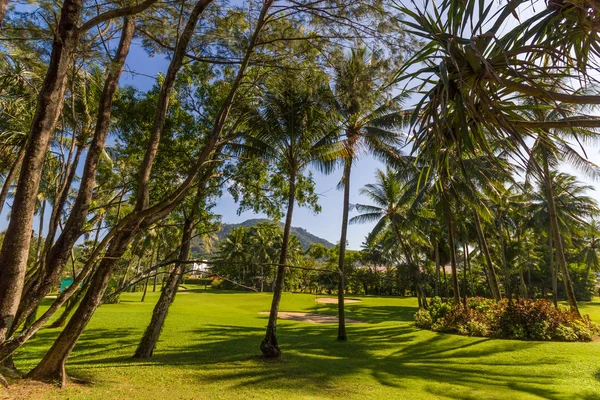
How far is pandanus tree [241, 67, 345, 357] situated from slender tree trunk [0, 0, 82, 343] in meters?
4.80

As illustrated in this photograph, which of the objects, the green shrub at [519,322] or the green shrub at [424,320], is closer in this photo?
the green shrub at [519,322]

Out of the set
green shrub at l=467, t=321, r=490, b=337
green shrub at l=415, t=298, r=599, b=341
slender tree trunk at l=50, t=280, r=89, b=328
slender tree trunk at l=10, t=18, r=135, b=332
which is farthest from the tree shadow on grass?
slender tree trunk at l=10, t=18, r=135, b=332

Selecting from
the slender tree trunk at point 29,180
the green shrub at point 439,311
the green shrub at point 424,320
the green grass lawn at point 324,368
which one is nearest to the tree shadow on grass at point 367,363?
the green grass lawn at point 324,368

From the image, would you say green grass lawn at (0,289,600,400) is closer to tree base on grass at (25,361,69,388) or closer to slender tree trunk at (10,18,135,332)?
tree base on grass at (25,361,69,388)

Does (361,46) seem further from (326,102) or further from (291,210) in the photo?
(291,210)

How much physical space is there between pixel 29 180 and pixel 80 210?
1922 mm

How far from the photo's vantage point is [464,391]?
6617 mm

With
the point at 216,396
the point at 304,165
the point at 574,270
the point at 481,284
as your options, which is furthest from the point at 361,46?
the point at 574,270

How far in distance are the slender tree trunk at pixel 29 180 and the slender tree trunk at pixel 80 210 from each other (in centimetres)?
43

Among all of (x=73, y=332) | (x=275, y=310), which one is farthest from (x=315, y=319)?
(x=73, y=332)

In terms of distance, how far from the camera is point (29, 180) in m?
3.89

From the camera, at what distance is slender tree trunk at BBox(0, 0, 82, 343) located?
3855 millimetres

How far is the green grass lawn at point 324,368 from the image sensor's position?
6.17 meters

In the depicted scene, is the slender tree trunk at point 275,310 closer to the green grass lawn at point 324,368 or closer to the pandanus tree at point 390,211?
the green grass lawn at point 324,368
